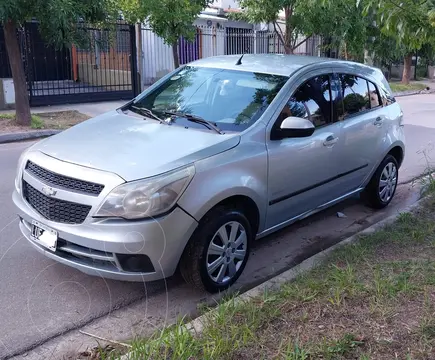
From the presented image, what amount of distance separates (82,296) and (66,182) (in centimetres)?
96

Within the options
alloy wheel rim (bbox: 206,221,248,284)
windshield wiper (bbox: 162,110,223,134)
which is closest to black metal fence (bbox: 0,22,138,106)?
windshield wiper (bbox: 162,110,223,134)

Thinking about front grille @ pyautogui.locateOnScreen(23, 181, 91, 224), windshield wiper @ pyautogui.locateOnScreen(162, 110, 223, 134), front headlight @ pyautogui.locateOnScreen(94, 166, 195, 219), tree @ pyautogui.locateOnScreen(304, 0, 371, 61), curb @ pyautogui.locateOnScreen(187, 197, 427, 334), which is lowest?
curb @ pyautogui.locateOnScreen(187, 197, 427, 334)

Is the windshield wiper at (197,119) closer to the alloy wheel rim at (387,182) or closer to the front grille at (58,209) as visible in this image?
the front grille at (58,209)

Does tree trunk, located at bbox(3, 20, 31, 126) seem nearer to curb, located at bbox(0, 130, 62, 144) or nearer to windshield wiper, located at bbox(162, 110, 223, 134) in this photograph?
curb, located at bbox(0, 130, 62, 144)

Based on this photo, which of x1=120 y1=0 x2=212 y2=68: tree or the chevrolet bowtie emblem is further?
x1=120 y1=0 x2=212 y2=68: tree

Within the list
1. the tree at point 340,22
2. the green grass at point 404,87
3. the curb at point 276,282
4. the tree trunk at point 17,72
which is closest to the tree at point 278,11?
the tree at point 340,22

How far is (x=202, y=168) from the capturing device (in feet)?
12.3

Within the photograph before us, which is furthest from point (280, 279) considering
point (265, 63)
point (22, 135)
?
point (22, 135)

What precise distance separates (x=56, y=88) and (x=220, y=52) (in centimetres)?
842

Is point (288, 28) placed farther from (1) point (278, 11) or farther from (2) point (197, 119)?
(2) point (197, 119)

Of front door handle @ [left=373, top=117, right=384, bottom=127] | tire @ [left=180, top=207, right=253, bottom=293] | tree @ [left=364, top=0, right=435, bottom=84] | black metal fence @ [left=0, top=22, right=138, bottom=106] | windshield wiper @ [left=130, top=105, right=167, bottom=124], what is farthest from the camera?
black metal fence @ [left=0, top=22, right=138, bottom=106]

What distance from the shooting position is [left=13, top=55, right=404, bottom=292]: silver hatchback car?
356 centimetres

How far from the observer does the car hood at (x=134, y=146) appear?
3672 mm

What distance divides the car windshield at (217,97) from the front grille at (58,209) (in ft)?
4.23
